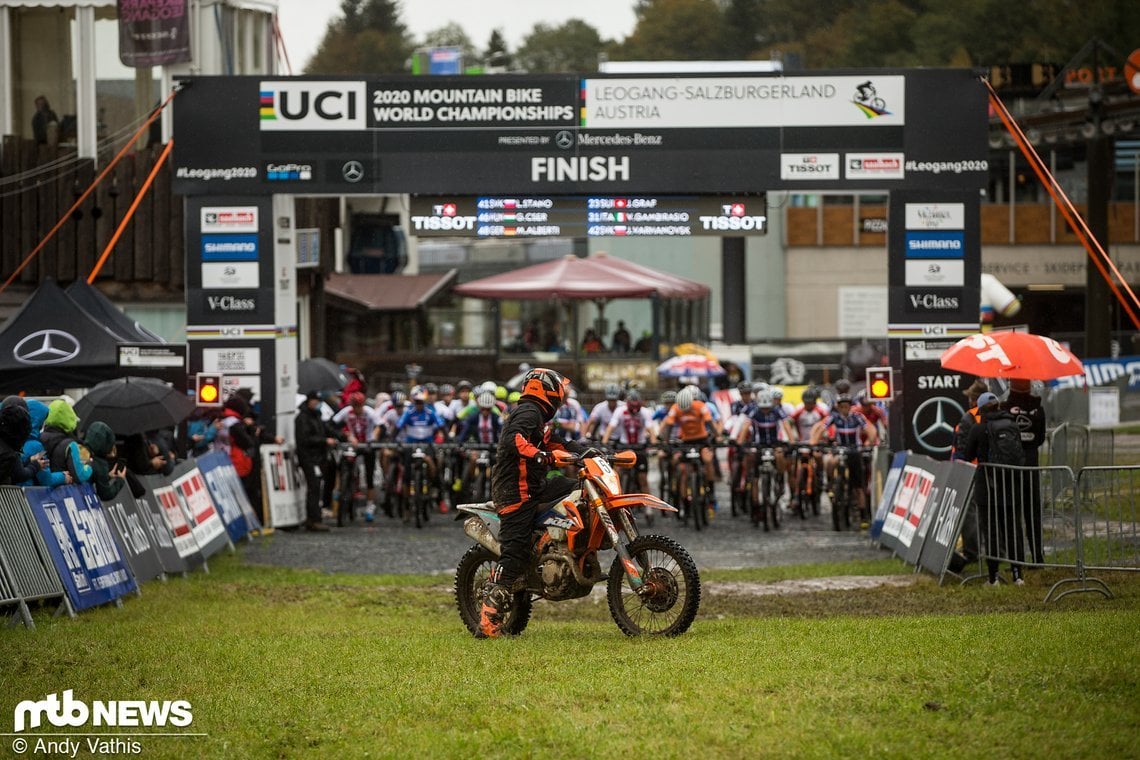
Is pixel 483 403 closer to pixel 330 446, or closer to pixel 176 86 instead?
pixel 330 446

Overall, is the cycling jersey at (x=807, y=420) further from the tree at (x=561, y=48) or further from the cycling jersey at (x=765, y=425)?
the tree at (x=561, y=48)

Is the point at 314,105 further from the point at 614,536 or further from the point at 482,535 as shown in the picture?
the point at 614,536

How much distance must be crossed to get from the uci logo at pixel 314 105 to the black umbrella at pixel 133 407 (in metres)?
4.30

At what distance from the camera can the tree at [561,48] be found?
290ft

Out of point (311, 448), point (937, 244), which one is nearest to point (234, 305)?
point (311, 448)

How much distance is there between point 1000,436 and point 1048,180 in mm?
6452

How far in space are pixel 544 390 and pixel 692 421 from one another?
33.4 feet

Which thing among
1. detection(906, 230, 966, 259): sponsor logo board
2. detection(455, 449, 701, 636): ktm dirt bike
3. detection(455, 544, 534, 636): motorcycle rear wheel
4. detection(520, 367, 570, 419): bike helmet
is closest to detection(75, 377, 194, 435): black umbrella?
detection(455, 544, 534, 636): motorcycle rear wheel

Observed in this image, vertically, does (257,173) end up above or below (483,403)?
above

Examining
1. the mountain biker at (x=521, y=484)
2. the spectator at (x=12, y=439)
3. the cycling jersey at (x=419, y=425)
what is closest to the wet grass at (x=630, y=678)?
the mountain biker at (x=521, y=484)

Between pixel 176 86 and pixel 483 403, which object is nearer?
pixel 176 86

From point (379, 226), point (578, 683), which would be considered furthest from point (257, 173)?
point (379, 226)

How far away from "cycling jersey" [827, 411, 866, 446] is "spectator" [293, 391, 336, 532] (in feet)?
21.6

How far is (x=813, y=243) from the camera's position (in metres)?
49.8
